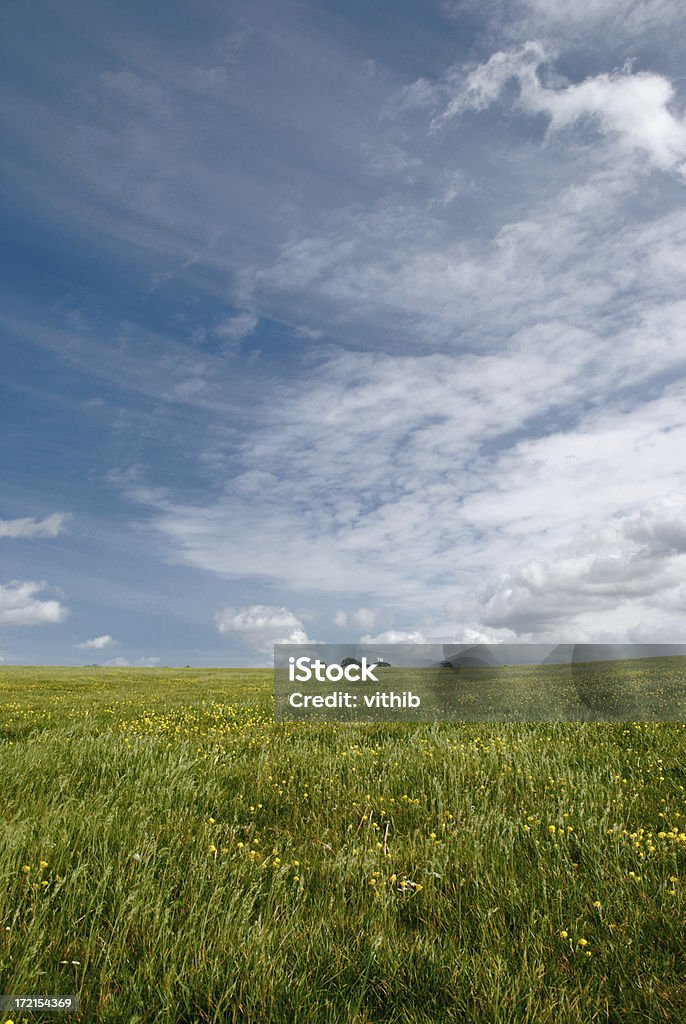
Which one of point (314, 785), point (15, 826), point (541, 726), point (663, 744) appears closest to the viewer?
point (15, 826)

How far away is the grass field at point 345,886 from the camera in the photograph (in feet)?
10.8

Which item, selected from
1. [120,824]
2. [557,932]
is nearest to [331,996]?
[557,932]

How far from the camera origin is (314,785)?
6895 millimetres

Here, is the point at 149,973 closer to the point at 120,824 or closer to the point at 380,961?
the point at 380,961

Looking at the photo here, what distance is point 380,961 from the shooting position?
3562mm

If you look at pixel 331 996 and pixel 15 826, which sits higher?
pixel 15 826

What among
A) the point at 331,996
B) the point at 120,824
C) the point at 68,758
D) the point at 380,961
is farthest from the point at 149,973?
the point at 68,758

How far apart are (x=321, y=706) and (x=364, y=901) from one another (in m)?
12.9

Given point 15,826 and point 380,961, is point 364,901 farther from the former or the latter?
point 15,826

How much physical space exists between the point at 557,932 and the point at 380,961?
4.27 ft

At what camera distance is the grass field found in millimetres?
3303

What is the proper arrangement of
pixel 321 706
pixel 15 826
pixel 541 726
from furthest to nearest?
pixel 321 706
pixel 541 726
pixel 15 826

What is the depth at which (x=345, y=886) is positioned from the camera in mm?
4547

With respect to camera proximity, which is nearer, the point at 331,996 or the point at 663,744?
the point at 331,996
